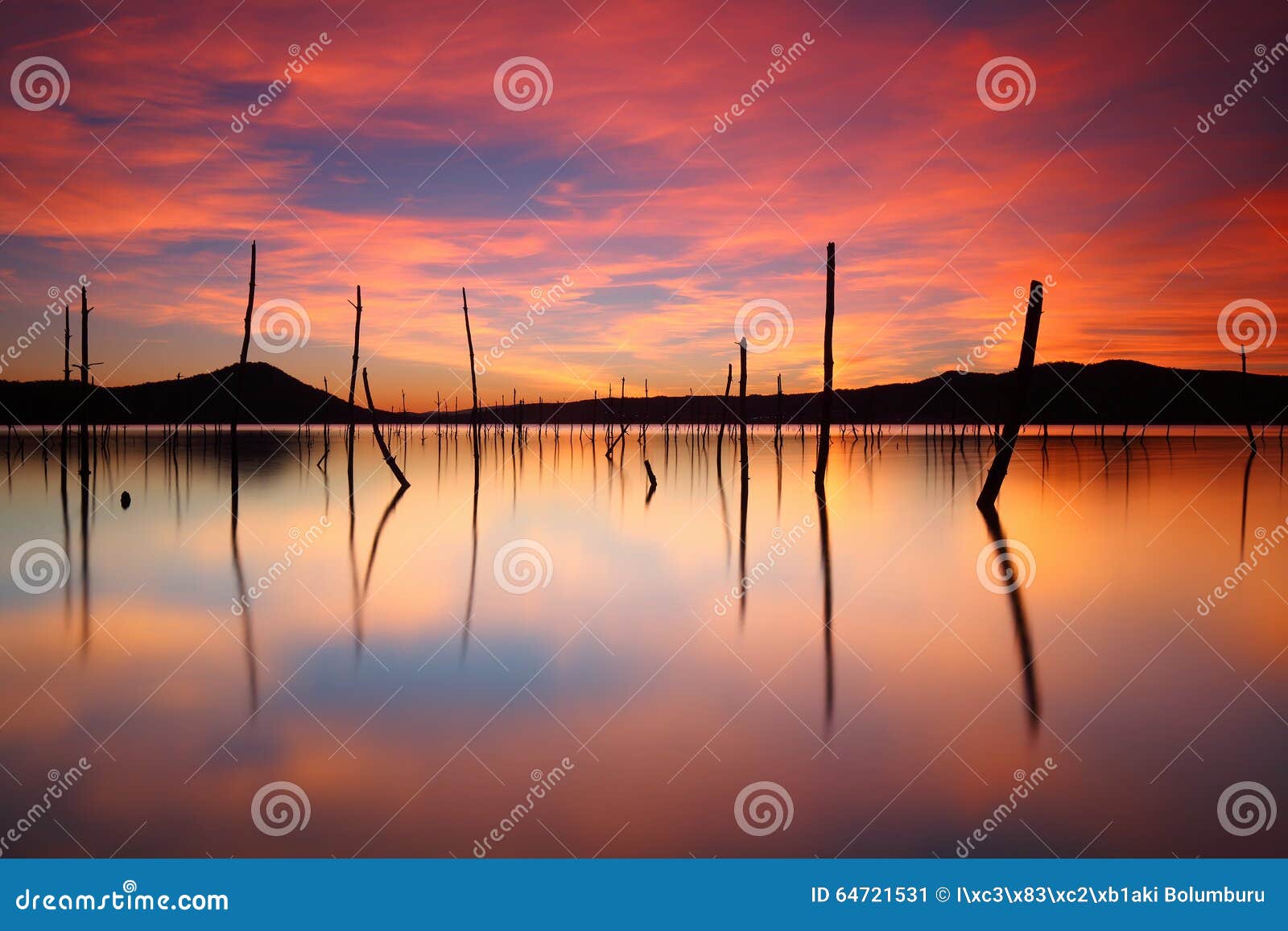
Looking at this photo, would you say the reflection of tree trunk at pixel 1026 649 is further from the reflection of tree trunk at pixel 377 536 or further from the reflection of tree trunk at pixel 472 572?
the reflection of tree trunk at pixel 377 536

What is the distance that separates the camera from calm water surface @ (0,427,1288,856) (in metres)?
5.34

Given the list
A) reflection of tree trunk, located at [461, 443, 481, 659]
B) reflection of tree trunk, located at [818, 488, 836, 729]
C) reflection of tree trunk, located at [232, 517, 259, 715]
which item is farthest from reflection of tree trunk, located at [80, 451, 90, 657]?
reflection of tree trunk, located at [818, 488, 836, 729]

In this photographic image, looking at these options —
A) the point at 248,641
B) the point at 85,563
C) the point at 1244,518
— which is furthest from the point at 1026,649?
the point at 1244,518

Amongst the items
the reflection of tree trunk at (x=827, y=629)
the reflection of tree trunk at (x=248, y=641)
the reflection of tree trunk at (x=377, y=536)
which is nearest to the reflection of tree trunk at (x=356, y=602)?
the reflection of tree trunk at (x=377, y=536)

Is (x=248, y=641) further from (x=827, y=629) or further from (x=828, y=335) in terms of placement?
(x=828, y=335)

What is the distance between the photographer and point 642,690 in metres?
8.15

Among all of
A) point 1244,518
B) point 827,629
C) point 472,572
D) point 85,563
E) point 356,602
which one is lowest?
point 85,563

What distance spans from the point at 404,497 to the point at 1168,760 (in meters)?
25.7

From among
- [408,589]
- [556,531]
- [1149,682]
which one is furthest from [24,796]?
[556,531]

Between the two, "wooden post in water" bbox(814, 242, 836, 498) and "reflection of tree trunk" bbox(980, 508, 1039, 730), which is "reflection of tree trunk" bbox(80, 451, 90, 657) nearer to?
"reflection of tree trunk" bbox(980, 508, 1039, 730)

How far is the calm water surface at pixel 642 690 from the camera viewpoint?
534 centimetres

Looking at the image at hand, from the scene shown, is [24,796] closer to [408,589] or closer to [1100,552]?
[408,589]

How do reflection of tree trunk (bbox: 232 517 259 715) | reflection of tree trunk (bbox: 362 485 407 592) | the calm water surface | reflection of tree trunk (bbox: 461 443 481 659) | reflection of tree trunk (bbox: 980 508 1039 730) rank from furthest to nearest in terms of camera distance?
reflection of tree trunk (bbox: 362 485 407 592) < reflection of tree trunk (bbox: 461 443 481 659) < reflection of tree trunk (bbox: 232 517 259 715) < reflection of tree trunk (bbox: 980 508 1039 730) < the calm water surface

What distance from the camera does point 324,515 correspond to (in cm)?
2298
